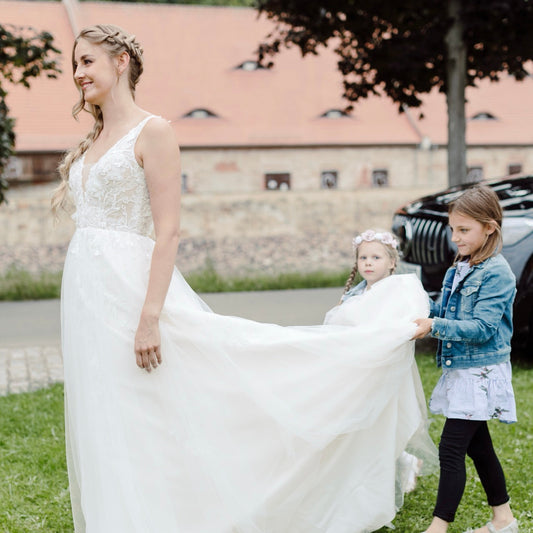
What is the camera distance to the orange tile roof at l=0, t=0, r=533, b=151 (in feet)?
87.3

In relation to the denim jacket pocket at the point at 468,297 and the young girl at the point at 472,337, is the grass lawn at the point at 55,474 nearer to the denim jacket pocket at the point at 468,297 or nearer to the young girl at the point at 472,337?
the young girl at the point at 472,337

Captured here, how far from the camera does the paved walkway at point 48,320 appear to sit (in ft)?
20.9

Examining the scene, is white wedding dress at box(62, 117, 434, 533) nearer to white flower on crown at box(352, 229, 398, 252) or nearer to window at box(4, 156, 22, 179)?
white flower on crown at box(352, 229, 398, 252)

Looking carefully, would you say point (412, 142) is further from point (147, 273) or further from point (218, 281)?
point (147, 273)

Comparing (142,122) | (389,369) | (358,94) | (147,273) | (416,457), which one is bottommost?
(416,457)

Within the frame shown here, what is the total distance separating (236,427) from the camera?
2869 millimetres

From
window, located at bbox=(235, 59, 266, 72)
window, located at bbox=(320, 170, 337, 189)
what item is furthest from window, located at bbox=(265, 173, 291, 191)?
window, located at bbox=(235, 59, 266, 72)

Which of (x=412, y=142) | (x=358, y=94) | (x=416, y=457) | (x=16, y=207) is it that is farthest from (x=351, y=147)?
(x=416, y=457)

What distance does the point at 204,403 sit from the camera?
2.83m

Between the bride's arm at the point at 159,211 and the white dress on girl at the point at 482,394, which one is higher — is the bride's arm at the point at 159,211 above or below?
above

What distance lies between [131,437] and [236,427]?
405 mm

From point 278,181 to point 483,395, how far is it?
2458 cm

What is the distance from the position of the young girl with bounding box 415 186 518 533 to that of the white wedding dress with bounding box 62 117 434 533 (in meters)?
0.19

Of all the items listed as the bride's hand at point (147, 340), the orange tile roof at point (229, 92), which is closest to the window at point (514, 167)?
the orange tile roof at point (229, 92)
